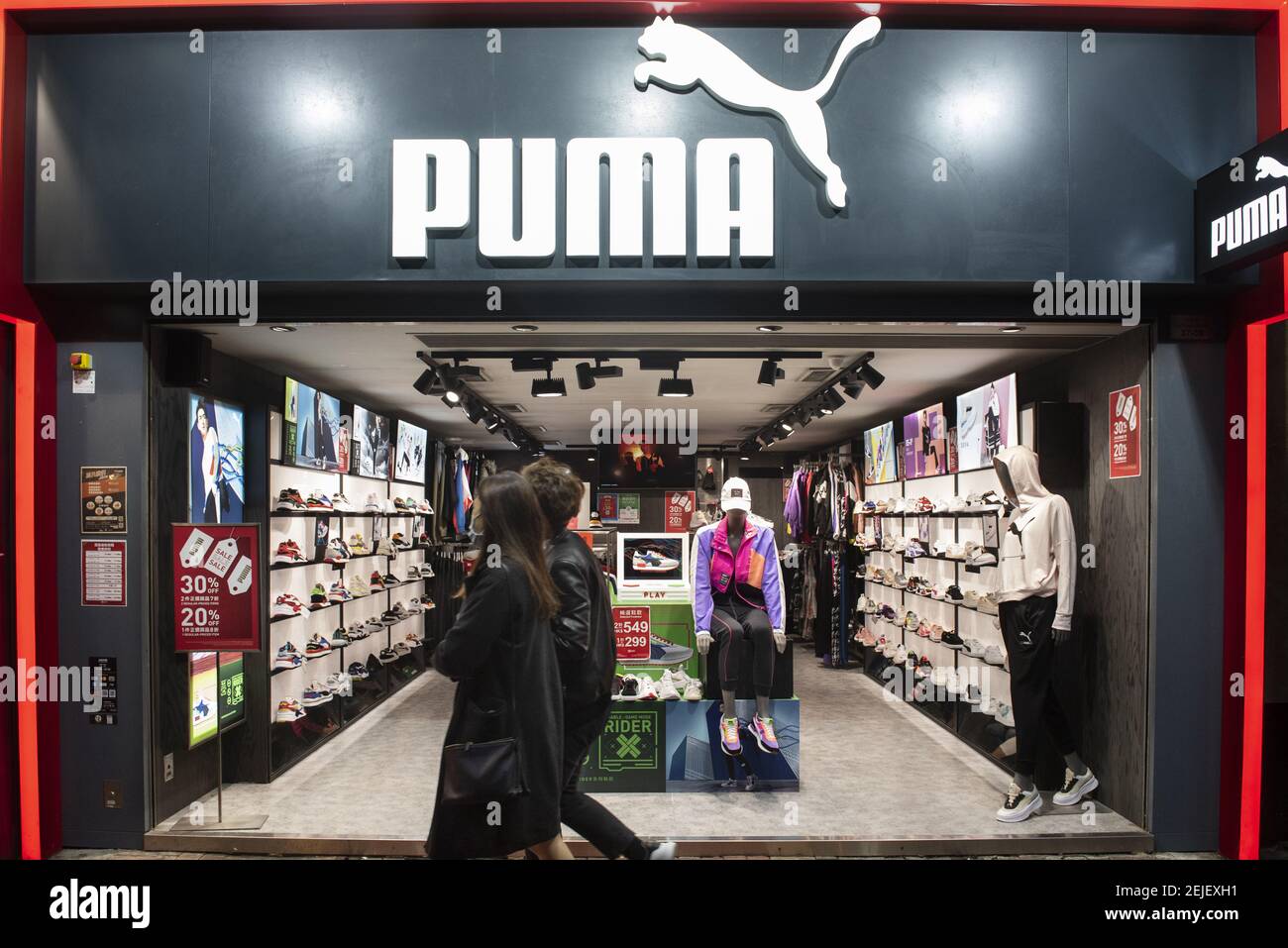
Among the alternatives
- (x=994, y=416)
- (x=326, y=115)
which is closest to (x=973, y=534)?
(x=994, y=416)

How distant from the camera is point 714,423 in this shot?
9.81m

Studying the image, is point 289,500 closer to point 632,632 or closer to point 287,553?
point 287,553

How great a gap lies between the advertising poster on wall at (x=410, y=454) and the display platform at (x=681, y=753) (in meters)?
4.18

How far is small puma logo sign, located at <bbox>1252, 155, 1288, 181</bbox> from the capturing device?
11.0ft

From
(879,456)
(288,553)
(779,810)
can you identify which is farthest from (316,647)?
(879,456)

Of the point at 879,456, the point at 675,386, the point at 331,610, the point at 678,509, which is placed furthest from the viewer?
the point at 879,456

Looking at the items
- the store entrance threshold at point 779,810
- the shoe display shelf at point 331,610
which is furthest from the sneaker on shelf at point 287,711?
the store entrance threshold at point 779,810

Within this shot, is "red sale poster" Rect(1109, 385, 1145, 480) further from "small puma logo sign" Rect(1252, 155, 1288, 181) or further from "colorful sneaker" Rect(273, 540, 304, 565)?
"colorful sneaker" Rect(273, 540, 304, 565)

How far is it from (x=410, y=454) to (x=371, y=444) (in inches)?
44.7

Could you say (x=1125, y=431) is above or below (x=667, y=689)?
above

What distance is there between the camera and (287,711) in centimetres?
534

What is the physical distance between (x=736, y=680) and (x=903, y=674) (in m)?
3.25

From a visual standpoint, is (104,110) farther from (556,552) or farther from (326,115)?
(556,552)

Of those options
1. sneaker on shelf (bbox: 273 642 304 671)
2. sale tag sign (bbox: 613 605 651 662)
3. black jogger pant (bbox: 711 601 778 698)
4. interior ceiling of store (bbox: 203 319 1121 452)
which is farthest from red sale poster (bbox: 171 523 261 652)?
black jogger pant (bbox: 711 601 778 698)
